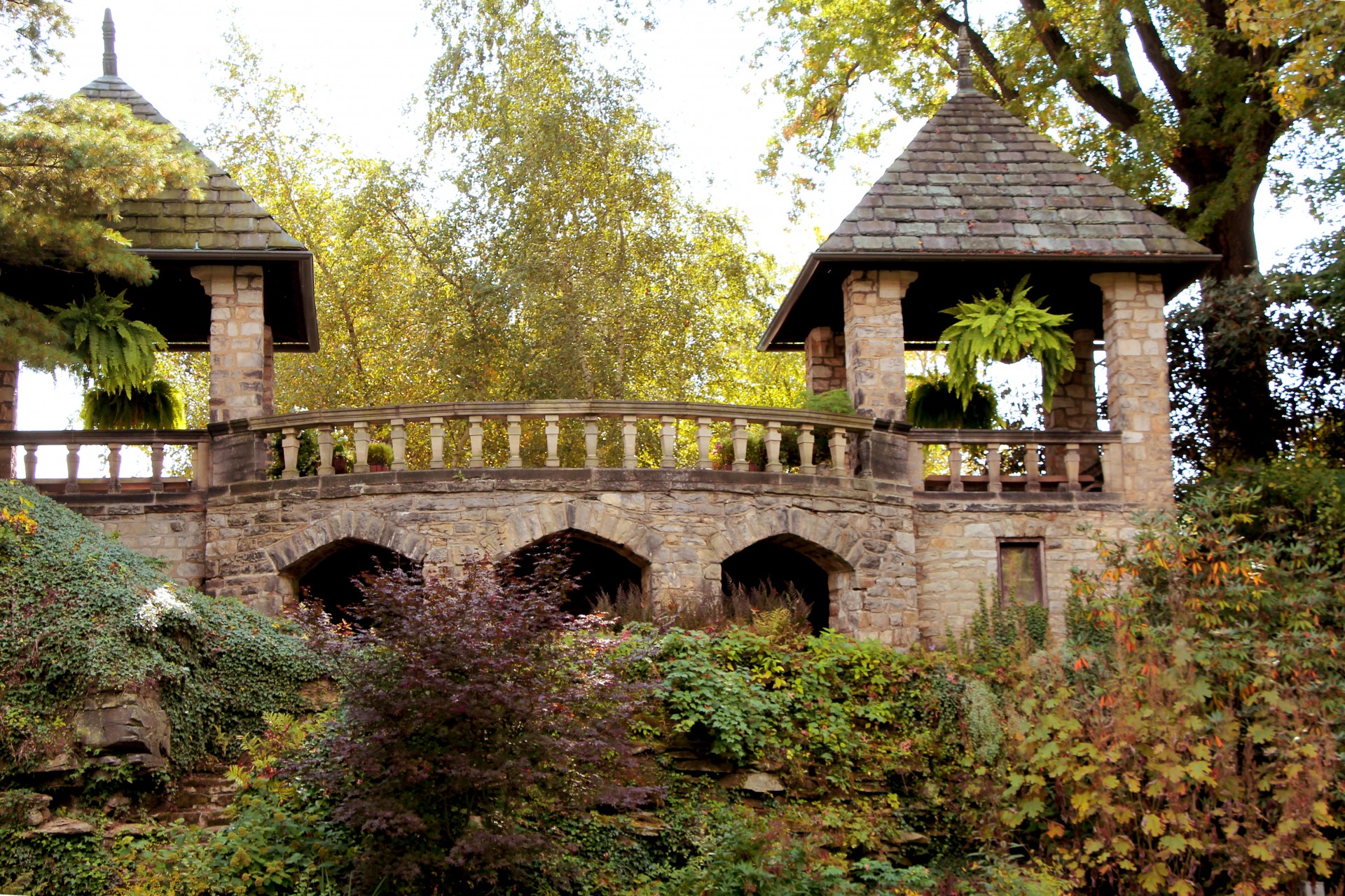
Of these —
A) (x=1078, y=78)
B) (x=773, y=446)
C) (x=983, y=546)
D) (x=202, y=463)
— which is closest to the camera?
(x=773, y=446)

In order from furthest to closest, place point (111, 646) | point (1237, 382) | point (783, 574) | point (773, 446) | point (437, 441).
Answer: point (1237, 382) < point (783, 574) < point (773, 446) < point (437, 441) < point (111, 646)

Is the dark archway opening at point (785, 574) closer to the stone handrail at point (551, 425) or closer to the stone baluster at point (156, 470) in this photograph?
the stone handrail at point (551, 425)

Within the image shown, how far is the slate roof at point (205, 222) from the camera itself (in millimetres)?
14992

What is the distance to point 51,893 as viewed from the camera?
9.16m

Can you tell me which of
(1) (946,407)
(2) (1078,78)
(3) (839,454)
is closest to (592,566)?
(3) (839,454)

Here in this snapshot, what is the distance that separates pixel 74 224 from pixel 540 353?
1057 centimetres

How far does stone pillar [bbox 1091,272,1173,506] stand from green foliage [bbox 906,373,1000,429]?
145cm

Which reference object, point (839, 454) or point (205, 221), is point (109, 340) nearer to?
point (205, 221)

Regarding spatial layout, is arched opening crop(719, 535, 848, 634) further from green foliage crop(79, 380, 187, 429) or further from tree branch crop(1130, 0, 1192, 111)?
tree branch crop(1130, 0, 1192, 111)

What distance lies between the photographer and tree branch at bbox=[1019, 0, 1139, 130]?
21.3 metres

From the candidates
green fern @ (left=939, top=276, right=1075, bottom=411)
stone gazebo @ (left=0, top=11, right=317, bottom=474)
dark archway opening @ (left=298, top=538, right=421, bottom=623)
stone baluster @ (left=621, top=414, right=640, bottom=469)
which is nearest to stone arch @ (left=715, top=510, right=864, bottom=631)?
stone baluster @ (left=621, top=414, right=640, bottom=469)

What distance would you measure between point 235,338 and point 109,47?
456 centimetres

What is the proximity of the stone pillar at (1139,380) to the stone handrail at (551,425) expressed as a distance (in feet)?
10.8

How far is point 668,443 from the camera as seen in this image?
1391cm
